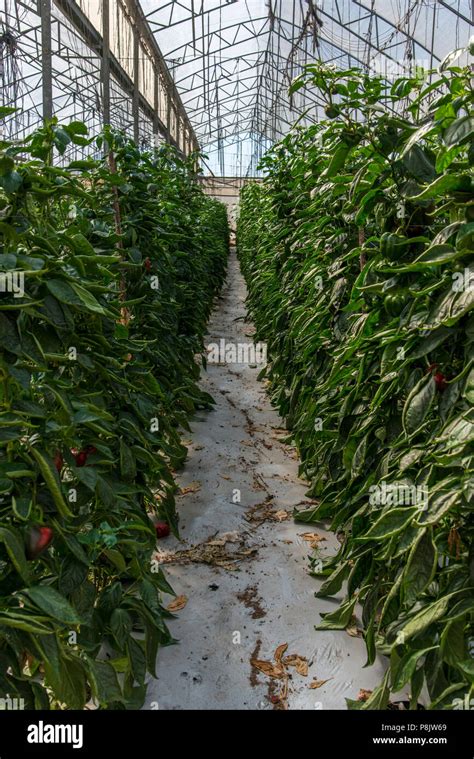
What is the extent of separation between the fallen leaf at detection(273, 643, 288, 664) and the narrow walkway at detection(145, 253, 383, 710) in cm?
1

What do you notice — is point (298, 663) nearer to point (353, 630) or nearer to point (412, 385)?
point (353, 630)

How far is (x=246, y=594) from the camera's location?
7.18ft

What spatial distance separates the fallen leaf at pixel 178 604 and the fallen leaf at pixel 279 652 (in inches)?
14.9

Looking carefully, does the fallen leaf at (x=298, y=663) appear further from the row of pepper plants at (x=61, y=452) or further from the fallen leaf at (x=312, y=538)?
the fallen leaf at (x=312, y=538)

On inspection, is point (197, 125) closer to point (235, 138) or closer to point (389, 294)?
point (235, 138)

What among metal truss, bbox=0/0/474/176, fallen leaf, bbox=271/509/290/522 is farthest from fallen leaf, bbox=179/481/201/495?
metal truss, bbox=0/0/474/176

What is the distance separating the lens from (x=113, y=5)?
6.77 meters

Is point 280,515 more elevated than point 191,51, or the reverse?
point 191,51

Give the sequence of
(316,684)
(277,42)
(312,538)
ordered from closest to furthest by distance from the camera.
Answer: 1. (316,684)
2. (312,538)
3. (277,42)

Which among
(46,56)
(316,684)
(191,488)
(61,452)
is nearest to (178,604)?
(316,684)

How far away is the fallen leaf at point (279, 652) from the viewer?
6.10ft

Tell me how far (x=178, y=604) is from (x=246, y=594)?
9.7 inches

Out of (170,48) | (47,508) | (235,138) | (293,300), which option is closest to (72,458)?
(47,508)

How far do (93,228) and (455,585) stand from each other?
4.21ft
